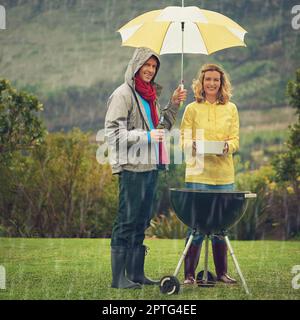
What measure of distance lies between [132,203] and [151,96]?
78cm

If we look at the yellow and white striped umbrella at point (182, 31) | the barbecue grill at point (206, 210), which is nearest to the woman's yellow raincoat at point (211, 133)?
the barbecue grill at point (206, 210)

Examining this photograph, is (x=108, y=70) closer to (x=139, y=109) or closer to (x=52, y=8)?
(x=52, y=8)

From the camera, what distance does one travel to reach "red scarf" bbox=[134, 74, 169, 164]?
570cm

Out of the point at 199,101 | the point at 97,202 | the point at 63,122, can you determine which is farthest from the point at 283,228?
the point at 63,122

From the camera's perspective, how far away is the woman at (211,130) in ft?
19.3

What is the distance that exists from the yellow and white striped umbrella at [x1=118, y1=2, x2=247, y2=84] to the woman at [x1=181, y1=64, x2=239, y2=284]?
0.87 feet

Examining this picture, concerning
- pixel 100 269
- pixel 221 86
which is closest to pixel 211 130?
pixel 221 86

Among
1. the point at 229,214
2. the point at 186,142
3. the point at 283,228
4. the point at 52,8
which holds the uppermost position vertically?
the point at 52,8

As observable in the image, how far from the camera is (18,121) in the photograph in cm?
995

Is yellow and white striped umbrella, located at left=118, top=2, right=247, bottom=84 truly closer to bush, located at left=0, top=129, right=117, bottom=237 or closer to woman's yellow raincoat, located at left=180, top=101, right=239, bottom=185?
woman's yellow raincoat, located at left=180, top=101, right=239, bottom=185

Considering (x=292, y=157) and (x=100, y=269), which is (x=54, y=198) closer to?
(x=292, y=157)

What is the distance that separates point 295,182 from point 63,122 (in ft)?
26.8

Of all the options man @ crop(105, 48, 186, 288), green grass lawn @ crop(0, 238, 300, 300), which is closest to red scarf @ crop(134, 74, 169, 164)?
man @ crop(105, 48, 186, 288)

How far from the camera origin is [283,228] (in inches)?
416
